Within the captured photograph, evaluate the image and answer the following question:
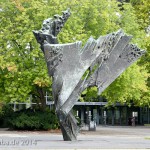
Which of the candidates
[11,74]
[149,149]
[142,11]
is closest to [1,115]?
[11,74]

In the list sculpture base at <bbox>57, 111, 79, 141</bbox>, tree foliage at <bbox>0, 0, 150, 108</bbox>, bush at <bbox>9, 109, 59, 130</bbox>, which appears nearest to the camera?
sculpture base at <bbox>57, 111, 79, 141</bbox>

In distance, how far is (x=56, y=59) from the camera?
1908cm

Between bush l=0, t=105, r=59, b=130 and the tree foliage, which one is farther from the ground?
the tree foliage

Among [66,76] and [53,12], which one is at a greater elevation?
[53,12]

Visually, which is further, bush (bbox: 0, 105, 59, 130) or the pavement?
bush (bbox: 0, 105, 59, 130)

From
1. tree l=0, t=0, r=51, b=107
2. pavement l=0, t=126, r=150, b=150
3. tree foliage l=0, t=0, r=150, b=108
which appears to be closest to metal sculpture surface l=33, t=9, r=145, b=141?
pavement l=0, t=126, r=150, b=150

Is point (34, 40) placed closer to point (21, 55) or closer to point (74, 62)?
point (21, 55)

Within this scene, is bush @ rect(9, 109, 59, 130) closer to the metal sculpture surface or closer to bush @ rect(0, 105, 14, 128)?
bush @ rect(0, 105, 14, 128)

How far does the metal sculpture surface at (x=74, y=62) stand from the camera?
1884 centimetres

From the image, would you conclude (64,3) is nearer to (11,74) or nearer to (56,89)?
(11,74)

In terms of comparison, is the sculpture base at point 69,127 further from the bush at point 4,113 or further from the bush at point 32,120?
the bush at point 4,113

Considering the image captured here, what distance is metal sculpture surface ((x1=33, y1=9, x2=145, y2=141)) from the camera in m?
18.8

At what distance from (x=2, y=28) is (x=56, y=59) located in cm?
1588

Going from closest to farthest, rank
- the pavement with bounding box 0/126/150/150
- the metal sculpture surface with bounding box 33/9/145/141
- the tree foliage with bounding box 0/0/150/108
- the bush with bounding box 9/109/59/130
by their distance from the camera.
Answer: the pavement with bounding box 0/126/150/150
the metal sculpture surface with bounding box 33/9/145/141
the tree foliage with bounding box 0/0/150/108
the bush with bounding box 9/109/59/130
